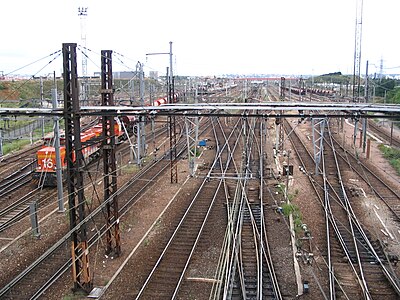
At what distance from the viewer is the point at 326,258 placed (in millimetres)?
10000

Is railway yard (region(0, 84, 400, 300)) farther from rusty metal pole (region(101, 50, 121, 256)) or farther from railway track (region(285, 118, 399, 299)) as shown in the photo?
rusty metal pole (region(101, 50, 121, 256))

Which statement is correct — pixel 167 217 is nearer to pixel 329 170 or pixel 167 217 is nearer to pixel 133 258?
pixel 133 258

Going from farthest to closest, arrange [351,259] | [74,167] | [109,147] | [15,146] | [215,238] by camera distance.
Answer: [15,146]
[215,238]
[351,259]
[109,147]
[74,167]

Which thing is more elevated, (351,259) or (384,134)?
(384,134)

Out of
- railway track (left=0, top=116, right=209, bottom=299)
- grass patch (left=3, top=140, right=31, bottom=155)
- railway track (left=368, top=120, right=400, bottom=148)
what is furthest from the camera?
railway track (left=368, top=120, right=400, bottom=148)

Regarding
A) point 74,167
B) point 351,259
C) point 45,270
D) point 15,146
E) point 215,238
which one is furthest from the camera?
point 15,146

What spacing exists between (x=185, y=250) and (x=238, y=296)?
2.56m

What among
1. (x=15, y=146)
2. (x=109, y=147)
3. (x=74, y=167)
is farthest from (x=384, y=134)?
(x=74, y=167)

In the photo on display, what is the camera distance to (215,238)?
11.2 meters

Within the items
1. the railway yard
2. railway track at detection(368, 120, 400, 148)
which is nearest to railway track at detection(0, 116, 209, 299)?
the railway yard

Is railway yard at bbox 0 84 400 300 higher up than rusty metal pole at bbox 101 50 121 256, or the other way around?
rusty metal pole at bbox 101 50 121 256

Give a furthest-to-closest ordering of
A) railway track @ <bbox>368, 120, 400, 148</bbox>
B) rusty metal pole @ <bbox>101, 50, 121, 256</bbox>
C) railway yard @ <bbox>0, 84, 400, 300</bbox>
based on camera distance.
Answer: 1. railway track @ <bbox>368, 120, 400, 148</bbox>
2. rusty metal pole @ <bbox>101, 50, 121, 256</bbox>
3. railway yard @ <bbox>0, 84, 400, 300</bbox>

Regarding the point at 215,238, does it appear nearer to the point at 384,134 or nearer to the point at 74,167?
the point at 74,167

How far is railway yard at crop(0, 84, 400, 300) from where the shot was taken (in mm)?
8633
